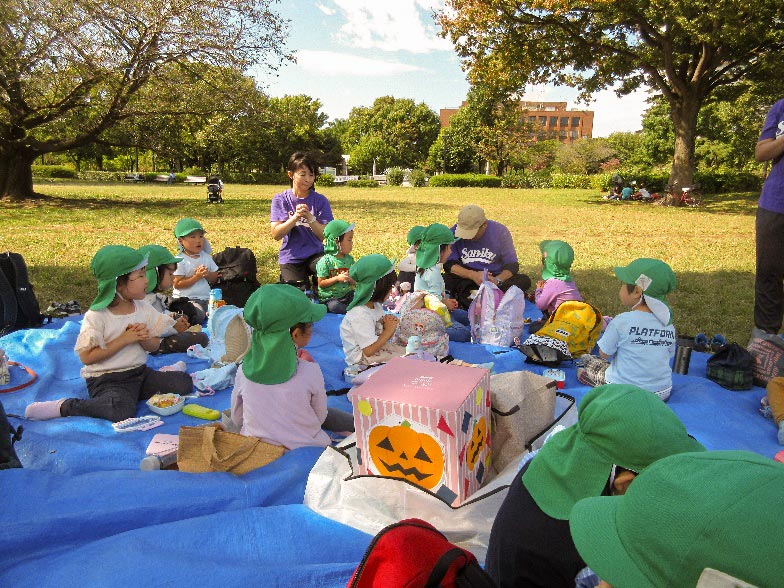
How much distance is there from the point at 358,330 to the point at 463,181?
117 ft

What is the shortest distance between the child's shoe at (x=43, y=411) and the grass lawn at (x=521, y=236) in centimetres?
292

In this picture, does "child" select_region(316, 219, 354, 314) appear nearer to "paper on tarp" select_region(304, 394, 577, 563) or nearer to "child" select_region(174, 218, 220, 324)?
"child" select_region(174, 218, 220, 324)

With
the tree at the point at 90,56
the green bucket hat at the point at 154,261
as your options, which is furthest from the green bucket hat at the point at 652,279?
the tree at the point at 90,56

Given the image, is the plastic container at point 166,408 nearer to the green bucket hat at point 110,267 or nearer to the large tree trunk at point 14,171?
the green bucket hat at point 110,267

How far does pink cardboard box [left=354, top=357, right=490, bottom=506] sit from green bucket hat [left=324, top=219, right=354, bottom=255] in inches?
132

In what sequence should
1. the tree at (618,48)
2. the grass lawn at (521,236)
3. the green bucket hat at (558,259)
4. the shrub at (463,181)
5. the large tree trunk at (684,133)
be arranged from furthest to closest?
1. the shrub at (463,181)
2. the large tree trunk at (684,133)
3. the tree at (618,48)
4. the grass lawn at (521,236)
5. the green bucket hat at (558,259)

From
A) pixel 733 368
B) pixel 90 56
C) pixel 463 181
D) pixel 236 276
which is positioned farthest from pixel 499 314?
pixel 463 181

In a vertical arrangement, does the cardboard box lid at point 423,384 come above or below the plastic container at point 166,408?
above

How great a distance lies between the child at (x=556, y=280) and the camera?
16.3 ft

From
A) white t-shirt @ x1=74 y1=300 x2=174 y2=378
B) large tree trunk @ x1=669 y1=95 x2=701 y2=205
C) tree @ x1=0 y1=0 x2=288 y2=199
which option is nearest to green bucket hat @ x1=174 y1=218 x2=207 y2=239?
white t-shirt @ x1=74 y1=300 x2=174 y2=378

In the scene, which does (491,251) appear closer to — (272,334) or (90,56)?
(272,334)

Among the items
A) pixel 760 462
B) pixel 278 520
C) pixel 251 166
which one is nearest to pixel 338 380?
pixel 278 520

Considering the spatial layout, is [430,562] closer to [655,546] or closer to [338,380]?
[655,546]

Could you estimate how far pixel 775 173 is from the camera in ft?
15.0
